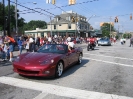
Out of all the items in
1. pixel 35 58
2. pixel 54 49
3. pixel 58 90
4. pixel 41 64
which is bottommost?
pixel 58 90

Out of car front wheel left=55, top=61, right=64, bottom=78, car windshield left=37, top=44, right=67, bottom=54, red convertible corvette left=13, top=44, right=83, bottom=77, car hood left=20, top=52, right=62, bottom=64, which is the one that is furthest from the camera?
car windshield left=37, top=44, right=67, bottom=54

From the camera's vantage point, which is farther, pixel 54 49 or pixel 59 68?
pixel 54 49

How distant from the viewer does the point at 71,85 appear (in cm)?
579

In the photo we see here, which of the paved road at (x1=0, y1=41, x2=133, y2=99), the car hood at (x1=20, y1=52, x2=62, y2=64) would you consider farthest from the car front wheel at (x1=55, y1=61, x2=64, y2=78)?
the car hood at (x1=20, y1=52, x2=62, y2=64)

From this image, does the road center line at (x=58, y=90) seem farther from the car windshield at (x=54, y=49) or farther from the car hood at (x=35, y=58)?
the car windshield at (x=54, y=49)

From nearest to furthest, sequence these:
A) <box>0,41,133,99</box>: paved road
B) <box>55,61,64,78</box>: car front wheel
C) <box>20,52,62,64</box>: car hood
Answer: <box>0,41,133,99</box>: paved road < <box>20,52,62,64</box>: car hood < <box>55,61,64,78</box>: car front wheel

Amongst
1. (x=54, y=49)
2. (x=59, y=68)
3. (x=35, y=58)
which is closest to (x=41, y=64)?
(x=35, y=58)

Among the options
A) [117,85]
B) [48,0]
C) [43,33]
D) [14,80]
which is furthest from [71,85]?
[43,33]

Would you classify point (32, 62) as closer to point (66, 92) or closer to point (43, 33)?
point (66, 92)

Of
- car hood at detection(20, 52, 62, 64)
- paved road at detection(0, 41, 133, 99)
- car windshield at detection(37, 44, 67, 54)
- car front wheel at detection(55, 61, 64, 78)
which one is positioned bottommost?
paved road at detection(0, 41, 133, 99)

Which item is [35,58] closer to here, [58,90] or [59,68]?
[59,68]

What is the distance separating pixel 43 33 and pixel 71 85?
65580 mm

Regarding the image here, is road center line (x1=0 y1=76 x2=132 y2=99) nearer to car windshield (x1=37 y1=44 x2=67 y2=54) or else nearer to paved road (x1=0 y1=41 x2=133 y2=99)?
paved road (x1=0 y1=41 x2=133 y2=99)

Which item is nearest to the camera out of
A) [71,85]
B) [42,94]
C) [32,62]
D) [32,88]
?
[42,94]
